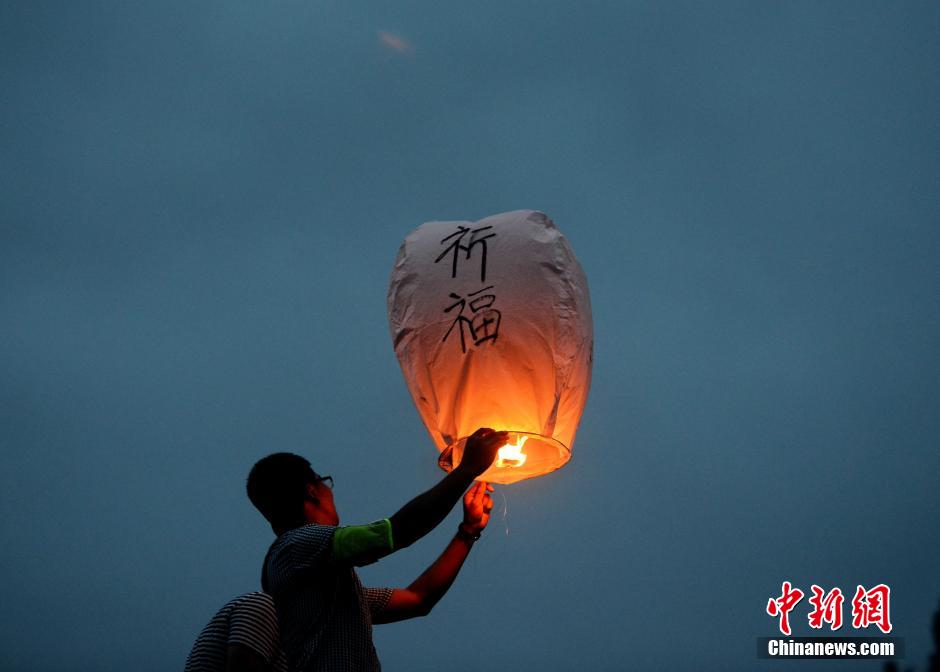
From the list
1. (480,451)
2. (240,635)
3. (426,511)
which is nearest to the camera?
(240,635)

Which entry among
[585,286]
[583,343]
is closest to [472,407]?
[583,343]

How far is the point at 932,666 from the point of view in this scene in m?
0.99

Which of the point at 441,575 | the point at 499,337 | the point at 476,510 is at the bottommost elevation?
the point at 441,575

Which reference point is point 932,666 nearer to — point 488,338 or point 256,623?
point 256,623

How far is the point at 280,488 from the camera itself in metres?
2.93

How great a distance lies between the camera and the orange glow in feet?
10.7

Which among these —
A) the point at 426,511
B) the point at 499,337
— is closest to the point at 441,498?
the point at 426,511

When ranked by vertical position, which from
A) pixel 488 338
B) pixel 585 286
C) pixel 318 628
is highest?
pixel 585 286

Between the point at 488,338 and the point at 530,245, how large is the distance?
0.43 meters

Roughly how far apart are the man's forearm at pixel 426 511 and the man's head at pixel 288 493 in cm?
50

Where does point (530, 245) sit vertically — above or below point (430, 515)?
above

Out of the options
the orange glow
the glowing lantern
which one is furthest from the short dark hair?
the orange glow

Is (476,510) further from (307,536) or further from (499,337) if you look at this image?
(307,536)

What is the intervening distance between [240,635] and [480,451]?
3.05 feet
